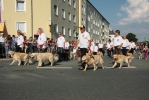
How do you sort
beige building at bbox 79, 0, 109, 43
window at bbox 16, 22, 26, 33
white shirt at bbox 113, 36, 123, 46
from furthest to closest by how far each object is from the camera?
beige building at bbox 79, 0, 109, 43 → window at bbox 16, 22, 26, 33 → white shirt at bbox 113, 36, 123, 46

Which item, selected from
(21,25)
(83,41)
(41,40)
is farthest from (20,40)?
(21,25)

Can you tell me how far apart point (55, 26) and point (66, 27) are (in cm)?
484

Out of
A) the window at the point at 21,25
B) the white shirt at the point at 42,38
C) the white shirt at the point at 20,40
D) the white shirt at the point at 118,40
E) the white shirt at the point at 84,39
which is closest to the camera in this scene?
the white shirt at the point at 84,39

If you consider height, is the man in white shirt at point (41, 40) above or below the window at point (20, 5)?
below

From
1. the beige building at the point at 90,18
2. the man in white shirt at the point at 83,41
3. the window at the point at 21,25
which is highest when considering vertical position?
the beige building at the point at 90,18

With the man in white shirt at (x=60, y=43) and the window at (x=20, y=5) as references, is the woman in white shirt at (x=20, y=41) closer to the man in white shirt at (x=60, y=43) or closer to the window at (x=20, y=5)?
the man in white shirt at (x=60, y=43)

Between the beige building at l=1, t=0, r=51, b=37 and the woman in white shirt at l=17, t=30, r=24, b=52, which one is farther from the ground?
the beige building at l=1, t=0, r=51, b=37

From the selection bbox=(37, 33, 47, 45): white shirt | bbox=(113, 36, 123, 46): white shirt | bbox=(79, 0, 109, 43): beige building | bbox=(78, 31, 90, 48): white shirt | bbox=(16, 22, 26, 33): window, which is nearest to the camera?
bbox=(78, 31, 90, 48): white shirt

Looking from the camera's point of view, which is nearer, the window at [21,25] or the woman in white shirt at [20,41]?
the woman in white shirt at [20,41]

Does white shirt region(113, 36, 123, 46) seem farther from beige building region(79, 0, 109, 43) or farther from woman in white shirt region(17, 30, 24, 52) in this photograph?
beige building region(79, 0, 109, 43)

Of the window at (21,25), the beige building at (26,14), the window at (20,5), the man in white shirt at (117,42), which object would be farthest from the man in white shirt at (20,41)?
the window at (20,5)

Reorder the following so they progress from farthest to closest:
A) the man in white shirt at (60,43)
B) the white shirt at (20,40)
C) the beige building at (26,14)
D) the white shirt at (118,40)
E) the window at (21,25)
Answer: the window at (21,25), the beige building at (26,14), the man in white shirt at (60,43), the white shirt at (20,40), the white shirt at (118,40)

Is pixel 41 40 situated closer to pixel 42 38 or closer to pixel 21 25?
pixel 42 38

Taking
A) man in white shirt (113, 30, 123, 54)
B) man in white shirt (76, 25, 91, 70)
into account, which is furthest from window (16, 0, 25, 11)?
man in white shirt (76, 25, 91, 70)
